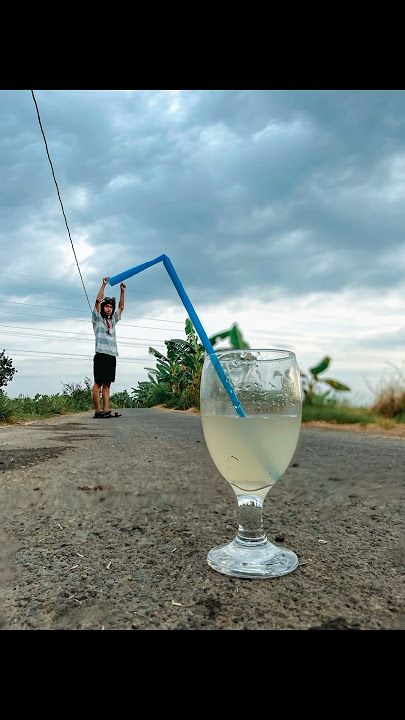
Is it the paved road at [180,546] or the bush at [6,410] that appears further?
the bush at [6,410]

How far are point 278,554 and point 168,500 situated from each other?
46 centimetres

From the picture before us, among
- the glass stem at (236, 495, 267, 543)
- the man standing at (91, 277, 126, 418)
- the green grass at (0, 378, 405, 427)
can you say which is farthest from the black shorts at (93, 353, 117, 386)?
the glass stem at (236, 495, 267, 543)

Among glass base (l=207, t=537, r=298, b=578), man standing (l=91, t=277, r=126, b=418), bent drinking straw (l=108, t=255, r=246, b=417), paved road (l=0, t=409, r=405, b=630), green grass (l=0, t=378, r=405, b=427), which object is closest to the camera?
paved road (l=0, t=409, r=405, b=630)

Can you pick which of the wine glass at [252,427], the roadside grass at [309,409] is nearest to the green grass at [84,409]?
the roadside grass at [309,409]

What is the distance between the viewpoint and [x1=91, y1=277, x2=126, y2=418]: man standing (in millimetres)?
2052

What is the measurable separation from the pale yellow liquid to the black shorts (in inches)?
92.0

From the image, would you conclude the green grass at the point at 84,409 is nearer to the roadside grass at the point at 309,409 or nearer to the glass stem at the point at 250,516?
the roadside grass at the point at 309,409

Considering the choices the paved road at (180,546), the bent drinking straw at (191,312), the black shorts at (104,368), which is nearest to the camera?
the paved road at (180,546)

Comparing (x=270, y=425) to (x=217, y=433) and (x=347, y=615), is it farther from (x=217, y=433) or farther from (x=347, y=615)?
(x=347, y=615)

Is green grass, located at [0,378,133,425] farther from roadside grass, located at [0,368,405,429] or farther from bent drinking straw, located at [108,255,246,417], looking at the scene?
bent drinking straw, located at [108,255,246,417]

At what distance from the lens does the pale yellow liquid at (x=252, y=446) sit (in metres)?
0.85

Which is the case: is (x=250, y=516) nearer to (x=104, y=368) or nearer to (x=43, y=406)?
(x=104, y=368)

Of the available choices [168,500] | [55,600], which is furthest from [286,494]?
[55,600]

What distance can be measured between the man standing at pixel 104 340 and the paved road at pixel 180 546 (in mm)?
545
